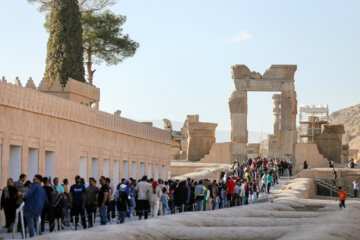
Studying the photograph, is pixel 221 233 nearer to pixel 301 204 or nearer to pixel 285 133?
pixel 301 204

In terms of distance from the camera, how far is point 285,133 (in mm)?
52031

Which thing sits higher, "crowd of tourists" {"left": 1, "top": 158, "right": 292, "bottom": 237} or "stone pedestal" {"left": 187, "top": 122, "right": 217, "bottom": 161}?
"stone pedestal" {"left": 187, "top": 122, "right": 217, "bottom": 161}

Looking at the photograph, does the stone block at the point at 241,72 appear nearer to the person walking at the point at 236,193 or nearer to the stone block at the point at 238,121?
the stone block at the point at 238,121

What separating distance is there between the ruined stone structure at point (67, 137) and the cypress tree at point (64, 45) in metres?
3.24

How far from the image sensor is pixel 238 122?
52625 mm

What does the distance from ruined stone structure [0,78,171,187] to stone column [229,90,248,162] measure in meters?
19.2

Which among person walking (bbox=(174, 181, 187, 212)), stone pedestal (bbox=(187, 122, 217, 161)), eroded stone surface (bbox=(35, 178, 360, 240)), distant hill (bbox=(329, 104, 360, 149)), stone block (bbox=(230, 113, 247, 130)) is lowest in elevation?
eroded stone surface (bbox=(35, 178, 360, 240))

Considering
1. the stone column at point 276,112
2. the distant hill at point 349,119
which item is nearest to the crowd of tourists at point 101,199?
the stone column at point 276,112

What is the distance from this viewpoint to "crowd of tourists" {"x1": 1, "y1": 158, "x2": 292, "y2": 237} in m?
15.5

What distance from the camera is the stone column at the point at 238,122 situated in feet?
172

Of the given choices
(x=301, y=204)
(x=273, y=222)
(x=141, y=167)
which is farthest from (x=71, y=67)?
(x=273, y=222)

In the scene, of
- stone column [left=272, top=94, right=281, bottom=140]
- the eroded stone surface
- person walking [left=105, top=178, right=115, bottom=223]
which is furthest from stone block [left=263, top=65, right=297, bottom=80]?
the eroded stone surface

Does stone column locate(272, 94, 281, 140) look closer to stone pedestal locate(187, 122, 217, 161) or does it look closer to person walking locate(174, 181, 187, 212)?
stone pedestal locate(187, 122, 217, 161)

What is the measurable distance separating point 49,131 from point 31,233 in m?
7.43
